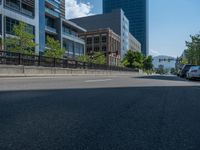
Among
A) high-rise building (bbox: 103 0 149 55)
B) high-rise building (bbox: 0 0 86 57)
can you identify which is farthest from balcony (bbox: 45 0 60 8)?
high-rise building (bbox: 103 0 149 55)

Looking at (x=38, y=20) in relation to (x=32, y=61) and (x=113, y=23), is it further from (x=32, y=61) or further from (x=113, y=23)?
(x=113, y=23)

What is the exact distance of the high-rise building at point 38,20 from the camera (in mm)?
42769

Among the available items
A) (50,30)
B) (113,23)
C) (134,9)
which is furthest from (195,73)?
(134,9)

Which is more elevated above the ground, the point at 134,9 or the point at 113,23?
the point at 134,9

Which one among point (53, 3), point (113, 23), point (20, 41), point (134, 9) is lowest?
point (20, 41)

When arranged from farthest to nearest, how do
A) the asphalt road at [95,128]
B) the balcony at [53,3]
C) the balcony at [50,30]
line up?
the balcony at [53,3] → the balcony at [50,30] → the asphalt road at [95,128]

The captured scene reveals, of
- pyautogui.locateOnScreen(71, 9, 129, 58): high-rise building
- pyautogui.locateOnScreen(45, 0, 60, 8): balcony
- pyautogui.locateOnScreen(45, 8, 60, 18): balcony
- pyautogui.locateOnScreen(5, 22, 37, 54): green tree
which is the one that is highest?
pyautogui.locateOnScreen(71, 9, 129, 58): high-rise building

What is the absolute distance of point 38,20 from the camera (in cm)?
5159

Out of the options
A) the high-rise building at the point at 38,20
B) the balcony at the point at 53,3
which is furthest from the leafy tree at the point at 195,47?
the balcony at the point at 53,3

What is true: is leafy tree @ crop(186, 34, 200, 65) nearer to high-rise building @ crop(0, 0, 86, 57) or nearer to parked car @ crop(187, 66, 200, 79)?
high-rise building @ crop(0, 0, 86, 57)

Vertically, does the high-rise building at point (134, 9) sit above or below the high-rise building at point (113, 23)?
above

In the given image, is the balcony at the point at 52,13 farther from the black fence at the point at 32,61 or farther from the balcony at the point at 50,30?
the black fence at the point at 32,61

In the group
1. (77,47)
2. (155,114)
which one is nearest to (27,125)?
(155,114)

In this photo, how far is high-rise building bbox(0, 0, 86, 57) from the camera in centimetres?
4277
